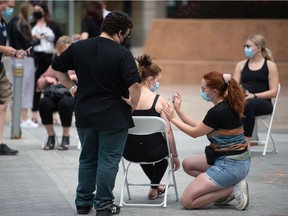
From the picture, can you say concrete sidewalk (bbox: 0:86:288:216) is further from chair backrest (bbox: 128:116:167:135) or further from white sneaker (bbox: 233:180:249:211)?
chair backrest (bbox: 128:116:167:135)

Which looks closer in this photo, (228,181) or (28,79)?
(228,181)

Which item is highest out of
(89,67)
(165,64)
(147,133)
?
(89,67)

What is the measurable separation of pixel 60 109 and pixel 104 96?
434 cm

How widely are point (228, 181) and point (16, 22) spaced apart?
6.90 metres

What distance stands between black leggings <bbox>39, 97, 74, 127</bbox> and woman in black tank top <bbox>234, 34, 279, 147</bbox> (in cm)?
225

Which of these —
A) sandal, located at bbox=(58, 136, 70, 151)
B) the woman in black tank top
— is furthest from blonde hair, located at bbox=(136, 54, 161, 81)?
sandal, located at bbox=(58, 136, 70, 151)

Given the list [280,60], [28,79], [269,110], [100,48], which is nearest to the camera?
[100,48]

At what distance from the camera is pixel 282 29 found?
19547mm

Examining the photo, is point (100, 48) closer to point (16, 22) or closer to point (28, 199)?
point (28, 199)

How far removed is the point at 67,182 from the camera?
32.7ft

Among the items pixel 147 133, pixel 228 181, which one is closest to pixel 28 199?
pixel 147 133

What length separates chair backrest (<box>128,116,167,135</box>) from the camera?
8.42m

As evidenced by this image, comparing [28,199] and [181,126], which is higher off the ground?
[181,126]

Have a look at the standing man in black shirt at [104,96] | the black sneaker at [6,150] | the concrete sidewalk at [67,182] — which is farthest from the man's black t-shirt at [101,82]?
the black sneaker at [6,150]
